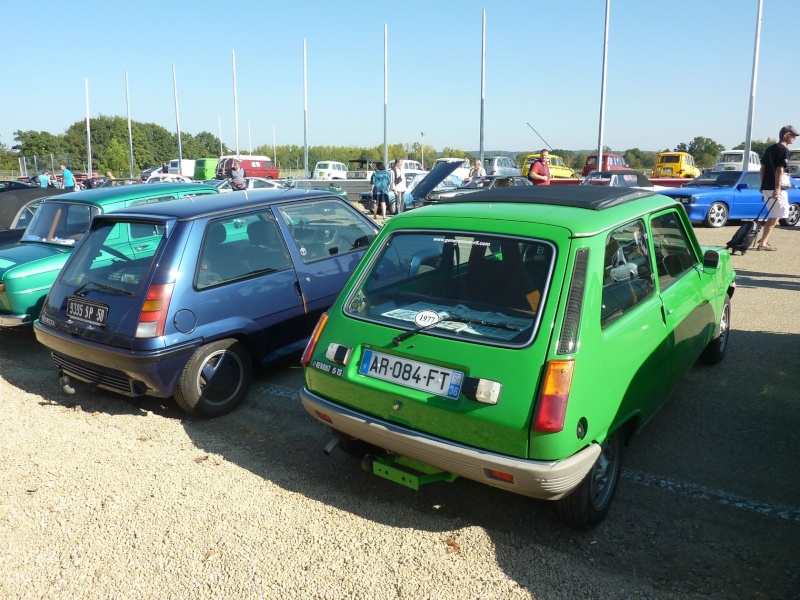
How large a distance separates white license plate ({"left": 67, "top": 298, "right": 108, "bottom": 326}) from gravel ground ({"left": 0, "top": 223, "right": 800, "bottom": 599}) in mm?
869

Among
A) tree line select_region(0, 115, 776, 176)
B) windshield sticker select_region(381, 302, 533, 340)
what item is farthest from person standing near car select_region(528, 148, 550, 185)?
tree line select_region(0, 115, 776, 176)

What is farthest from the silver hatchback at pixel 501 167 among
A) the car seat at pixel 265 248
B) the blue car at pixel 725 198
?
the car seat at pixel 265 248

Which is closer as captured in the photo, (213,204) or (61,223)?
(213,204)

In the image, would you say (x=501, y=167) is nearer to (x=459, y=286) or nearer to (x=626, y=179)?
(x=626, y=179)

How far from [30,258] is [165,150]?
334 ft

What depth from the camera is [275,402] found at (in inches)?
196

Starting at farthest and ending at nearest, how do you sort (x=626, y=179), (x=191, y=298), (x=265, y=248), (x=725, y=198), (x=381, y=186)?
(x=626, y=179), (x=381, y=186), (x=725, y=198), (x=265, y=248), (x=191, y=298)

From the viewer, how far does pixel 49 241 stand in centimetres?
703

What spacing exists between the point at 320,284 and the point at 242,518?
8.16 feet

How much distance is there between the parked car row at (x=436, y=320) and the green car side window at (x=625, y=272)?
0.05 ft

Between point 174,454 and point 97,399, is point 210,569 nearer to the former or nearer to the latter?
point 174,454

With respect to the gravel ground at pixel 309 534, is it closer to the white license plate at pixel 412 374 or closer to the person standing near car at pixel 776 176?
the white license plate at pixel 412 374

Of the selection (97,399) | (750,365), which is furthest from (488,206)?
(97,399)

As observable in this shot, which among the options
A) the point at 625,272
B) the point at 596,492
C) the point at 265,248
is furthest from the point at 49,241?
the point at 596,492
